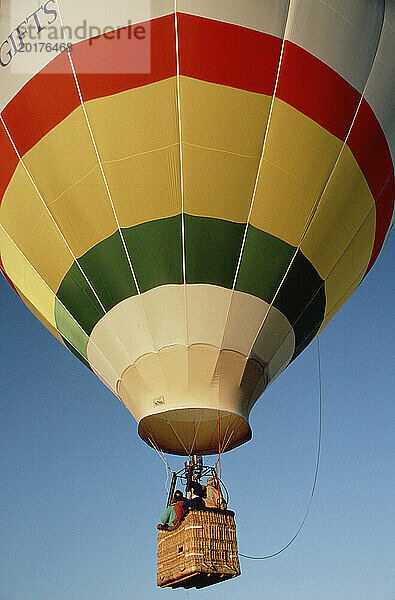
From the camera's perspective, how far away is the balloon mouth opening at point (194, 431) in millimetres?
4605

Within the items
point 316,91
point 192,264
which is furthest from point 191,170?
point 316,91

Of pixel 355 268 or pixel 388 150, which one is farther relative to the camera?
pixel 355 268

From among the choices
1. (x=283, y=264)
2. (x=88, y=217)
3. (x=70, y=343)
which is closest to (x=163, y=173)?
(x=88, y=217)

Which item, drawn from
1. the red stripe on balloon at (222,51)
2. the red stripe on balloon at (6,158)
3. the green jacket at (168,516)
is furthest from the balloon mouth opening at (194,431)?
the red stripe on balloon at (222,51)

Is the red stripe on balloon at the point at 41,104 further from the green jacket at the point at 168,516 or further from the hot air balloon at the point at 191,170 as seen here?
the green jacket at the point at 168,516

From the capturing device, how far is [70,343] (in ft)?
17.0

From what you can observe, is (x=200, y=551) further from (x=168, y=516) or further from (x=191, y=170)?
(x=191, y=170)

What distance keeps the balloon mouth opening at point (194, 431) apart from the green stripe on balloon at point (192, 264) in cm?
88

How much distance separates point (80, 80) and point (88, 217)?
0.93 meters

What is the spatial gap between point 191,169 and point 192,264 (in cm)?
66

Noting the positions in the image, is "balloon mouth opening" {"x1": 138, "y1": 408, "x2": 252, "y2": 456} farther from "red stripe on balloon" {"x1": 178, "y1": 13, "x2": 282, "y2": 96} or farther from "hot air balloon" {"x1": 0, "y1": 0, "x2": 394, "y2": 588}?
"red stripe on balloon" {"x1": 178, "y1": 13, "x2": 282, "y2": 96}

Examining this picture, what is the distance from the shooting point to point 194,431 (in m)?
4.83

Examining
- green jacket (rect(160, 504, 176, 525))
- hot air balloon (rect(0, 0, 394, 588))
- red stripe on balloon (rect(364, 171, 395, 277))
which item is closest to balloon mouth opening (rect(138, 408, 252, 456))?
hot air balloon (rect(0, 0, 394, 588))

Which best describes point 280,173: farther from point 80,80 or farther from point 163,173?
point 80,80
